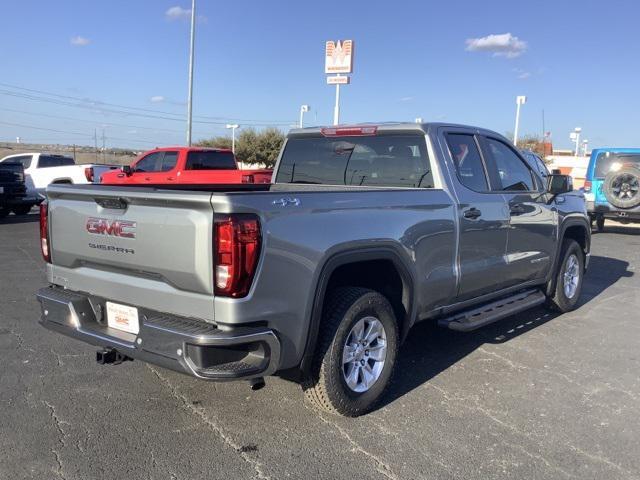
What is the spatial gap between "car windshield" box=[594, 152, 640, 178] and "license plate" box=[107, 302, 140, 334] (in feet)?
41.0

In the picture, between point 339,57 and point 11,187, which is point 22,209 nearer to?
point 11,187

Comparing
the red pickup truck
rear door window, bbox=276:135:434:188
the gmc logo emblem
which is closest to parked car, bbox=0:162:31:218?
the red pickup truck

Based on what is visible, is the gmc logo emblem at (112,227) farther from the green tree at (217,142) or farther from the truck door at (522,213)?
the green tree at (217,142)

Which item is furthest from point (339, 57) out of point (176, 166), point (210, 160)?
point (176, 166)

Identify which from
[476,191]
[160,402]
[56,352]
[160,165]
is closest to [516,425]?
[476,191]

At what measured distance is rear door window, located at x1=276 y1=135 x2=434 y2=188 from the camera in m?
4.53

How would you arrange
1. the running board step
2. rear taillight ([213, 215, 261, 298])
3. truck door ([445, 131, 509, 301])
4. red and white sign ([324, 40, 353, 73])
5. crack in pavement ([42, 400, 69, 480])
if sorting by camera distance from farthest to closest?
red and white sign ([324, 40, 353, 73])
truck door ([445, 131, 509, 301])
the running board step
crack in pavement ([42, 400, 69, 480])
rear taillight ([213, 215, 261, 298])

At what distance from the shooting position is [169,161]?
14.7 m

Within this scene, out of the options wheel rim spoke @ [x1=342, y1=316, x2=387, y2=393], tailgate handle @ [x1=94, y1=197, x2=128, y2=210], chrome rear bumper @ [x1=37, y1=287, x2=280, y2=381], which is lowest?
wheel rim spoke @ [x1=342, y1=316, x2=387, y2=393]

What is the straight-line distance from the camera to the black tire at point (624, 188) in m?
11.5

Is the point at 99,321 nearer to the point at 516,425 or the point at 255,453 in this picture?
the point at 255,453

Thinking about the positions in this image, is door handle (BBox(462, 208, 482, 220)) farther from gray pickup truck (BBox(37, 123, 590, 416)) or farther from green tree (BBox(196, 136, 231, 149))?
green tree (BBox(196, 136, 231, 149))

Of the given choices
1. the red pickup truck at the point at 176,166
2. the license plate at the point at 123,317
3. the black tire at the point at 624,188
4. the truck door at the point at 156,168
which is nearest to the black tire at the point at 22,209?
the red pickup truck at the point at 176,166

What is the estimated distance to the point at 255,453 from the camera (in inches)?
126
